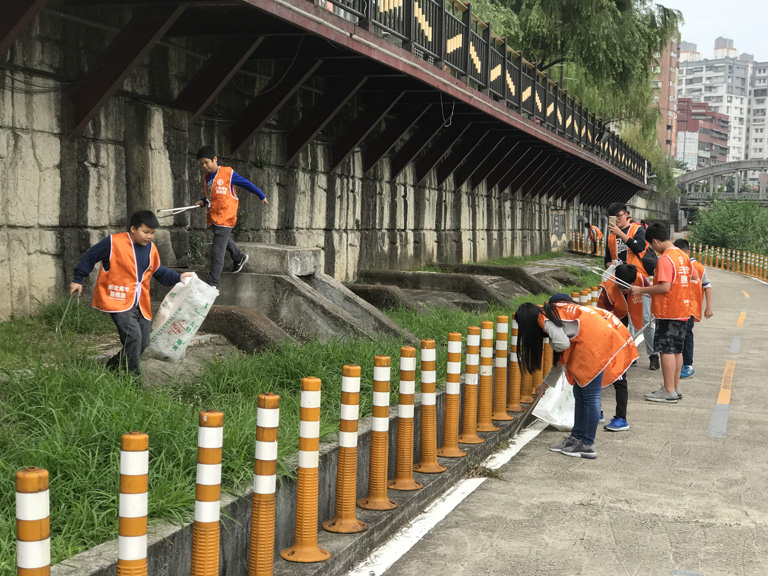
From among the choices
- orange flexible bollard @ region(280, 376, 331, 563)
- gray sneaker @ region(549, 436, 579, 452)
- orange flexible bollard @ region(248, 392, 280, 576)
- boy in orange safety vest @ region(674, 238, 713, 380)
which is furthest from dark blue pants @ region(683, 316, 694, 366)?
orange flexible bollard @ region(248, 392, 280, 576)

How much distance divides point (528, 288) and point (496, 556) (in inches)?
575

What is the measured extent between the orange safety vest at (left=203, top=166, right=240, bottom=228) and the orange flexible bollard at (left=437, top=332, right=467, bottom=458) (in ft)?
13.9

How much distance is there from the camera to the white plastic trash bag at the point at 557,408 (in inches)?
320

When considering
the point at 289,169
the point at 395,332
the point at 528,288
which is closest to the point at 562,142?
the point at 528,288

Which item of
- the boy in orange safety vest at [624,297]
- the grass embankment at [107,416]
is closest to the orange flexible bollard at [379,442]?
the grass embankment at [107,416]

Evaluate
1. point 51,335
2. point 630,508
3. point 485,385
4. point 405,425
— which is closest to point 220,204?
point 51,335

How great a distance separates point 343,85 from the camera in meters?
14.4

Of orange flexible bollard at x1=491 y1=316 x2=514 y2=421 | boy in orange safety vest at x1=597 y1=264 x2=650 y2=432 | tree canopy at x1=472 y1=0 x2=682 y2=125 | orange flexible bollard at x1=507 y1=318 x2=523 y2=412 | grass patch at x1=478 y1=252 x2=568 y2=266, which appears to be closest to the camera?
orange flexible bollard at x1=491 y1=316 x2=514 y2=421

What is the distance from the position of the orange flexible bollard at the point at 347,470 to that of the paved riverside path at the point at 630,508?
352mm

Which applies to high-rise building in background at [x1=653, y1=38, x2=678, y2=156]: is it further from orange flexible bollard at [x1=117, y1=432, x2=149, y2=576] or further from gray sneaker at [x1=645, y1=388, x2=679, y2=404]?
orange flexible bollard at [x1=117, y1=432, x2=149, y2=576]

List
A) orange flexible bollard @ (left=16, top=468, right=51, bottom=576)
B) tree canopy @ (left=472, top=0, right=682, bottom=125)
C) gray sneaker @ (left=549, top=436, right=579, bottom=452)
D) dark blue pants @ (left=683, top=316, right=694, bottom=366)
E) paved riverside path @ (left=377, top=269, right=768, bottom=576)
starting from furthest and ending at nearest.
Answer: tree canopy @ (left=472, top=0, right=682, bottom=125) → dark blue pants @ (left=683, top=316, right=694, bottom=366) → gray sneaker @ (left=549, top=436, right=579, bottom=452) → paved riverside path @ (left=377, top=269, right=768, bottom=576) → orange flexible bollard @ (left=16, top=468, right=51, bottom=576)

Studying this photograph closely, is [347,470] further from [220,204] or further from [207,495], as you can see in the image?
[220,204]

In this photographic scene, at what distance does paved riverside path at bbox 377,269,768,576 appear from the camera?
4.86m

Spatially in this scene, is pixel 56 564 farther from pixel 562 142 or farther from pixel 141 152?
pixel 562 142
